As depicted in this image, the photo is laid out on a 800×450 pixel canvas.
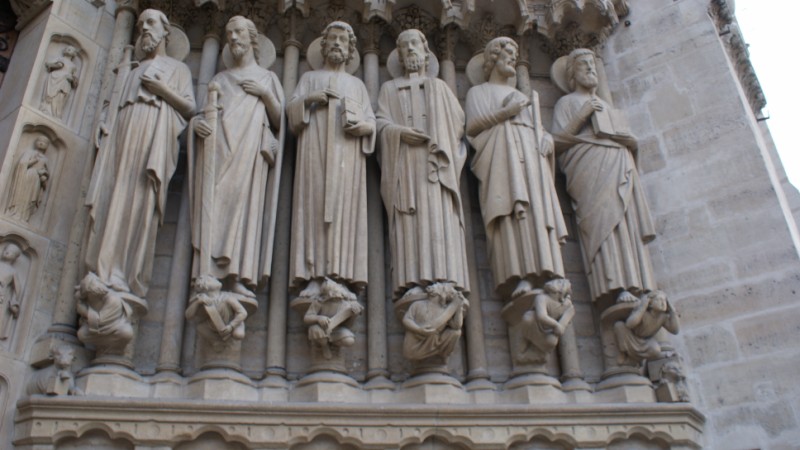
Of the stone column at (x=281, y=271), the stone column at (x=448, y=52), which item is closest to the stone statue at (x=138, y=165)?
the stone column at (x=281, y=271)

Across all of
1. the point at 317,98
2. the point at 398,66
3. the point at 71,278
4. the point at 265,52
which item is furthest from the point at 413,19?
the point at 71,278

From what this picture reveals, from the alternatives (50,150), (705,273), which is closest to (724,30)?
(705,273)

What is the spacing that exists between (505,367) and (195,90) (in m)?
3.02

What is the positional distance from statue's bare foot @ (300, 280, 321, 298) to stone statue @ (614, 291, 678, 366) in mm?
1993

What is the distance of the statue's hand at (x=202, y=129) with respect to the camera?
5191 millimetres

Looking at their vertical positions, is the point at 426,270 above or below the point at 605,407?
above

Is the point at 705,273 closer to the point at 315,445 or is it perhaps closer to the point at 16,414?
the point at 315,445

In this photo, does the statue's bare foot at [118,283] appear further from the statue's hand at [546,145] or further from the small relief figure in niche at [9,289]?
the statue's hand at [546,145]

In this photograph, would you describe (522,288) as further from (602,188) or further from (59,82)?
(59,82)

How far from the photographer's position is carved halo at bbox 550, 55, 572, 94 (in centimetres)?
640

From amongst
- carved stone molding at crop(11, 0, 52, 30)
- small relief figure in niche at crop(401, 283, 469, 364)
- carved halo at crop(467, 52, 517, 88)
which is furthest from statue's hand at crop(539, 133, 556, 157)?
carved stone molding at crop(11, 0, 52, 30)

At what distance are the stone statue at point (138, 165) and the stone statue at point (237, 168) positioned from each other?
22cm

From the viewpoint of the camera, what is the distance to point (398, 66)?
6145mm

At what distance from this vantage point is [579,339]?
5.47 meters
